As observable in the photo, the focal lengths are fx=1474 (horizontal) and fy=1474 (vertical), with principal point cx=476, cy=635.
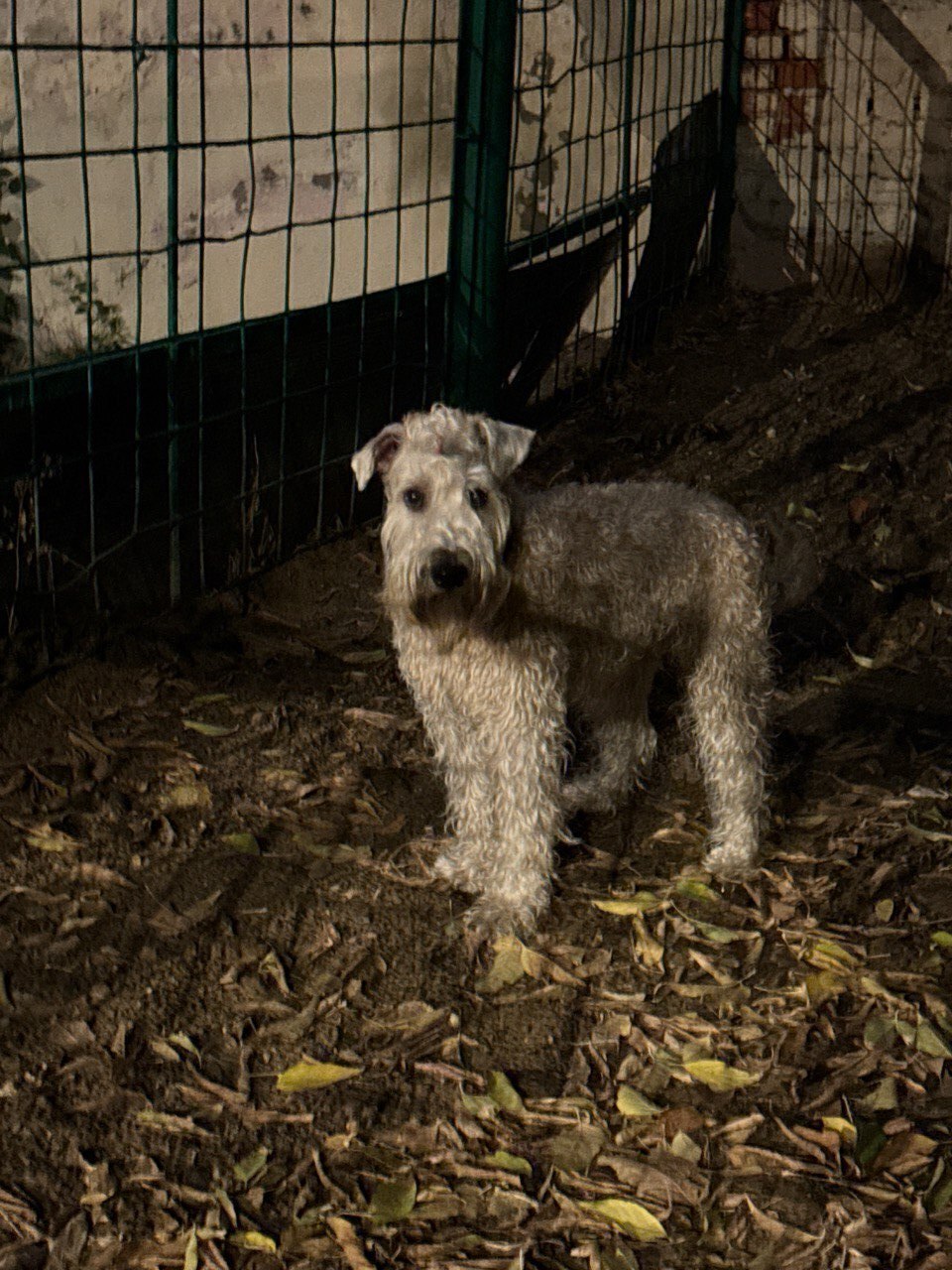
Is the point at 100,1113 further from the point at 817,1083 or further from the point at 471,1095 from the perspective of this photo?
the point at 817,1083

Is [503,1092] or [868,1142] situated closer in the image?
[868,1142]

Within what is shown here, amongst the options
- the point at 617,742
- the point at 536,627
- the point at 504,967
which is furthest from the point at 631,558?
the point at 504,967

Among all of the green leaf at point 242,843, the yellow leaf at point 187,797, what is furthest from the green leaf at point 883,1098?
the yellow leaf at point 187,797

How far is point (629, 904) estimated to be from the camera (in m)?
4.37

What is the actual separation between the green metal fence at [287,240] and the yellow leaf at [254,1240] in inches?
112

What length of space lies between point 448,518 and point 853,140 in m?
6.23

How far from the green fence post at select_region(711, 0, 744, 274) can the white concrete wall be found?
0.65m

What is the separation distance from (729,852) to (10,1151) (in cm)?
225

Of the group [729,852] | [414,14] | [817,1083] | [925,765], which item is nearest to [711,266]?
[414,14]

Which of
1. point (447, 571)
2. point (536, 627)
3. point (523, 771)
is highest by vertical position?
point (447, 571)

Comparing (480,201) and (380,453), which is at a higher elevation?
(480,201)

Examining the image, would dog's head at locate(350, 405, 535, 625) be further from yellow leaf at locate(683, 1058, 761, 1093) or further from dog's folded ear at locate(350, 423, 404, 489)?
yellow leaf at locate(683, 1058, 761, 1093)

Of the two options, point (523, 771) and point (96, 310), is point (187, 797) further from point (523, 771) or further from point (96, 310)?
point (96, 310)


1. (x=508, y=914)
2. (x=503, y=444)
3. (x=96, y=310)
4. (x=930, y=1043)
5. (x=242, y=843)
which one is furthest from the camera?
(x=96, y=310)
